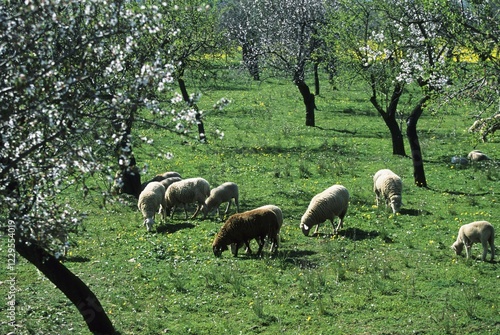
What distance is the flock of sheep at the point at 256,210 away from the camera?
1748 cm

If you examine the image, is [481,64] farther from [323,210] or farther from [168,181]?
[168,181]

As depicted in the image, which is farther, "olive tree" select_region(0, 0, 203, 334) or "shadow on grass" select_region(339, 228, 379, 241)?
"shadow on grass" select_region(339, 228, 379, 241)

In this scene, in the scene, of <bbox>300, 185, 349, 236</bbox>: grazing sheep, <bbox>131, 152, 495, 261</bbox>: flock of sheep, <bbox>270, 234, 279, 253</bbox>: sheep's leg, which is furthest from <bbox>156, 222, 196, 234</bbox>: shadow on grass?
<bbox>270, 234, 279, 253</bbox>: sheep's leg

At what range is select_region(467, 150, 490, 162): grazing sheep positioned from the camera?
30.2 metres

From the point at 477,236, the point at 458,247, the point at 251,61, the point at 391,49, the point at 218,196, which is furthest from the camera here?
the point at 251,61

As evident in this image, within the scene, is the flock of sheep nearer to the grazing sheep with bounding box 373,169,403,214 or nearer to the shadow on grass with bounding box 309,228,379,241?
the grazing sheep with bounding box 373,169,403,214

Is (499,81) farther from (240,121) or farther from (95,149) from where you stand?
(240,121)

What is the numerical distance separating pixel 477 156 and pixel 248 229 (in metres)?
16.1

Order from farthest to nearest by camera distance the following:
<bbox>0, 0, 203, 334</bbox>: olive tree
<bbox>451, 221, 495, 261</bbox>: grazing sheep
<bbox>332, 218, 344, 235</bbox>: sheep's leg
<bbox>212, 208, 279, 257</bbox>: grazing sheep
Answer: <bbox>332, 218, 344, 235</bbox>: sheep's leg < <bbox>212, 208, 279, 257</bbox>: grazing sheep < <bbox>451, 221, 495, 261</bbox>: grazing sheep < <bbox>0, 0, 203, 334</bbox>: olive tree

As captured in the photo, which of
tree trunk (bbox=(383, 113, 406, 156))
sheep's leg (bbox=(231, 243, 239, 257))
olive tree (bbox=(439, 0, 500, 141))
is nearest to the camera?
olive tree (bbox=(439, 0, 500, 141))

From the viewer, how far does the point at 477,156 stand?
3025 centimetres

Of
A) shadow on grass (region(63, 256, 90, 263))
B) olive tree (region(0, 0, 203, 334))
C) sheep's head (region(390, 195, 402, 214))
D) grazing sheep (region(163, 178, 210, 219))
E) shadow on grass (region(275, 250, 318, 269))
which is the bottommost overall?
shadow on grass (region(63, 256, 90, 263))

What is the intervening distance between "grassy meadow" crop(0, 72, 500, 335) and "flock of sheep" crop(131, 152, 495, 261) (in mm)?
389

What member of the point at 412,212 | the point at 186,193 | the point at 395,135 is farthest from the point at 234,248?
the point at 395,135
